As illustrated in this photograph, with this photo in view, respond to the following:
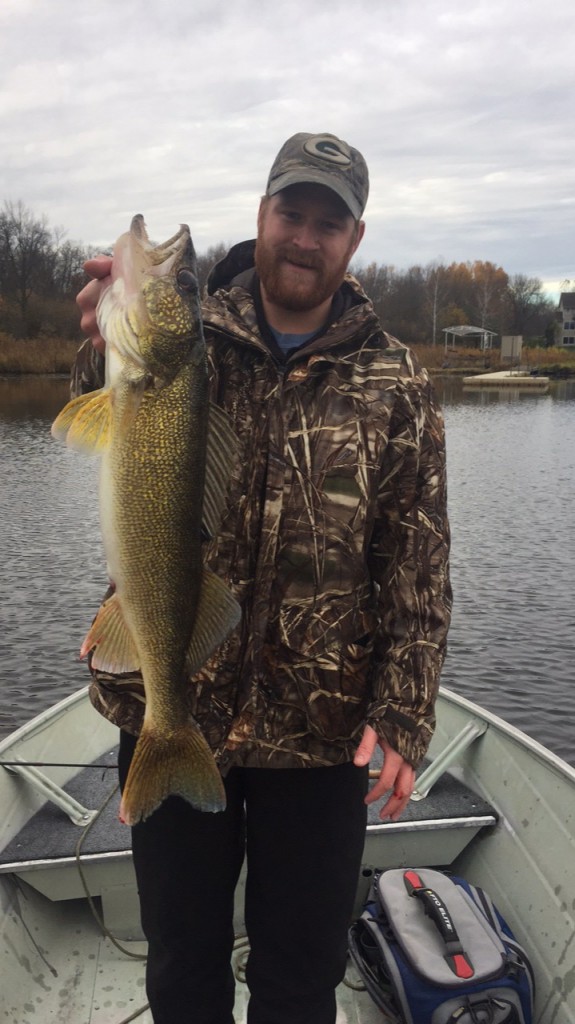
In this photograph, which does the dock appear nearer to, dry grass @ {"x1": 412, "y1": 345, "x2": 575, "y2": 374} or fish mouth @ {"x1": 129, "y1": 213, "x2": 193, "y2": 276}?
dry grass @ {"x1": 412, "y1": 345, "x2": 575, "y2": 374}

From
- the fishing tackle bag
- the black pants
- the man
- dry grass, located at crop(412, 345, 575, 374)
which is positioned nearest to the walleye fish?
the man

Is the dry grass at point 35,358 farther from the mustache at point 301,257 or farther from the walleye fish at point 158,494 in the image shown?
the walleye fish at point 158,494

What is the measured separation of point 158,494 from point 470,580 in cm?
1162

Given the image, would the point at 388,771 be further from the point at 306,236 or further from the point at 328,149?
the point at 328,149

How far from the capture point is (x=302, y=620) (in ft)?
7.99

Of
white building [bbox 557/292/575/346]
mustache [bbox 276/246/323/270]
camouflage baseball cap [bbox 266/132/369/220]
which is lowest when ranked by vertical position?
mustache [bbox 276/246/323/270]

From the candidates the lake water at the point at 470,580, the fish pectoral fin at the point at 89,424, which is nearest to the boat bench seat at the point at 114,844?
the fish pectoral fin at the point at 89,424

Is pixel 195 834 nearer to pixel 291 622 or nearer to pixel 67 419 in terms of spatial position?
pixel 291 622

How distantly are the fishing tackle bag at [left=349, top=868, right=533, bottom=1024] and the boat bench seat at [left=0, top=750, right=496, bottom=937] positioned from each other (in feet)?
0.75

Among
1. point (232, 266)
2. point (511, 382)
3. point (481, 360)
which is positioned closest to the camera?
point (232, 266)

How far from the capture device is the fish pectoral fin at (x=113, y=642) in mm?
2361

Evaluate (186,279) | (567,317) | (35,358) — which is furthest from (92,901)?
(567,317)

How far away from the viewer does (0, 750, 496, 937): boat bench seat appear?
12.7 ft

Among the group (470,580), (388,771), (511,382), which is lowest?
(470,580)
